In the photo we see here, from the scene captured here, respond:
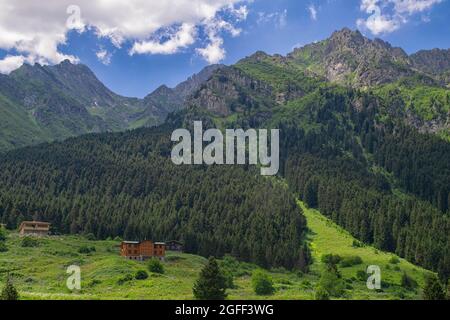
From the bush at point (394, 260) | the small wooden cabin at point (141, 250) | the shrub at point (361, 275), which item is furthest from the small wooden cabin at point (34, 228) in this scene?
the bush at point (394, 260)

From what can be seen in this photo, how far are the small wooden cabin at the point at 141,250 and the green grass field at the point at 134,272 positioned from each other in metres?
4.20

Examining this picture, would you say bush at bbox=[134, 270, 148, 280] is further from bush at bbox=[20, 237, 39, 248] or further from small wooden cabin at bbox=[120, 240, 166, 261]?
bush at bbox=[20, 237, 39, 248]

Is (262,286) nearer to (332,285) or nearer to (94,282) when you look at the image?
(332,285)

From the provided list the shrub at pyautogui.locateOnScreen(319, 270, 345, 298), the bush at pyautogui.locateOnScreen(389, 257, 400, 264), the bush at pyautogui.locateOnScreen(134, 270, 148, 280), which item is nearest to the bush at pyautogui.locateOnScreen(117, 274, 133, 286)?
the bush at pyautogui.locateOnScreen(134, 270, 148, 280)

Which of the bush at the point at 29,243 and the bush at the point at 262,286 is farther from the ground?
the bush at the point at 29,243

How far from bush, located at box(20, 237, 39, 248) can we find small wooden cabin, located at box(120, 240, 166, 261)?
98.2 ft

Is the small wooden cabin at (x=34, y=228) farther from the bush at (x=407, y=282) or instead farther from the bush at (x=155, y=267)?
the bush at (x=407, y=282)

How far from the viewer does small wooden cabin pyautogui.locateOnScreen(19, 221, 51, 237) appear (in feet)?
623

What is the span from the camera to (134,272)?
12744 centimetres

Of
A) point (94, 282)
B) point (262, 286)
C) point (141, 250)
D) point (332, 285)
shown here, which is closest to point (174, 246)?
point (141, 250)

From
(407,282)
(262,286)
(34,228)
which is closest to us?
(262,286)

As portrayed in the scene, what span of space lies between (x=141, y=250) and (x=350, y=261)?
70.4m

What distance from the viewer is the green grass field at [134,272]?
4171 inches
